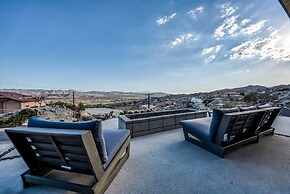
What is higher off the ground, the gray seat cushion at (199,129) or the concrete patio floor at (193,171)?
the gray seat cushion at (199,129)

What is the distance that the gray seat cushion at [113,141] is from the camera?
5.59 ft

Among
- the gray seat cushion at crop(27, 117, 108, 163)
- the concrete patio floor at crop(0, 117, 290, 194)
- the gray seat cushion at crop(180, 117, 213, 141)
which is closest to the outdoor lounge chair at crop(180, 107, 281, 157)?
the gray seat cushion at crop(180, 117, 213, 141)

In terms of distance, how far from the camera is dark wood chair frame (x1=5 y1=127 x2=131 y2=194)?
1204 mm

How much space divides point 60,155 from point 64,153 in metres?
0.05

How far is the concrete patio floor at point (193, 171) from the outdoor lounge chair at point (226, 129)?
14 cm

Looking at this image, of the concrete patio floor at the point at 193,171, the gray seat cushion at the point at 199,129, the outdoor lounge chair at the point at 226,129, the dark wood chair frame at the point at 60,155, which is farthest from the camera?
the gray seat cushion at the point at 199,129

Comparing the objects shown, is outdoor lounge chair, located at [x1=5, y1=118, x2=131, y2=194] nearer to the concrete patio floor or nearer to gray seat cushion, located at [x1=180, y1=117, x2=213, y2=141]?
the concrete patio floor

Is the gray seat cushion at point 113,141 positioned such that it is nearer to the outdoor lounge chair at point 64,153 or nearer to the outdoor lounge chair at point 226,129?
the outdoor lounge chair at point 64,153

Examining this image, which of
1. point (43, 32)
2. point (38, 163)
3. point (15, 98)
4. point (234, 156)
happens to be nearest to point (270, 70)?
point (234, 156)

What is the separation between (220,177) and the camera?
1.81m

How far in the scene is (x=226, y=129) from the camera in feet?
7.26

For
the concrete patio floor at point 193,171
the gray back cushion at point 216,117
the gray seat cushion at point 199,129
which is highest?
the gray back cushion at point 216,117

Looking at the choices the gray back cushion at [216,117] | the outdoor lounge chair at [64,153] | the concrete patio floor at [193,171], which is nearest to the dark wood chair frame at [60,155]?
the outdoor lounge chair at [64,153]

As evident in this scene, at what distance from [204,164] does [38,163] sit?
2177mm
